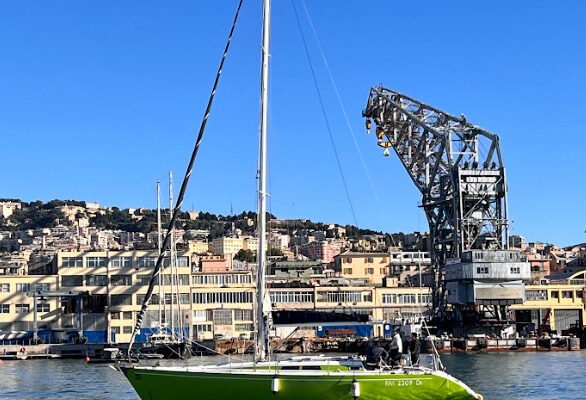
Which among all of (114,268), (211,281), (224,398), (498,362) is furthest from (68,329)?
(224,398)

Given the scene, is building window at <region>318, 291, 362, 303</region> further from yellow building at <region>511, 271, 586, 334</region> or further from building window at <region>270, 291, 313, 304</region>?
yellow building at <region>511, 271, 586, 334</region>

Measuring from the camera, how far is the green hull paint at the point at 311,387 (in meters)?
34.6

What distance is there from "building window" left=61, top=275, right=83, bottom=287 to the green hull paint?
7628 centimetres

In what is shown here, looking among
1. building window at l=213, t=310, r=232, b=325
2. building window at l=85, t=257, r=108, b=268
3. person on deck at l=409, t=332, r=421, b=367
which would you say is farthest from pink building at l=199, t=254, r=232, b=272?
person on deck at l=409, t=332, r=421, b=367

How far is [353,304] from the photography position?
121750 millimetres

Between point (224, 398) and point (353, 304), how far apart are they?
87445mm

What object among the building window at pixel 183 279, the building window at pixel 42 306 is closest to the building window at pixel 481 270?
the building window at pixel 183 279

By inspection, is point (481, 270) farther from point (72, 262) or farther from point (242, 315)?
point (72, 262)

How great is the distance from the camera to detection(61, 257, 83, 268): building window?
110 metres

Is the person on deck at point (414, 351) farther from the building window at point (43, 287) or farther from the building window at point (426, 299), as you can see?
the building window at point (426, 299)

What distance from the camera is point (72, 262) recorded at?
11044 centimetres

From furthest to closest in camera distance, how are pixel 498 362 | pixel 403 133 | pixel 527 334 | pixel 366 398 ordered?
pixel 403 133 → pixel 527 334 → pixel 498 362 → pixel 366 398

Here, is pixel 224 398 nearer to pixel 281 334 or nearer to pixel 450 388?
pixel 450 388

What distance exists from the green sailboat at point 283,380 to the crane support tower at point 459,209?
66.4 m
